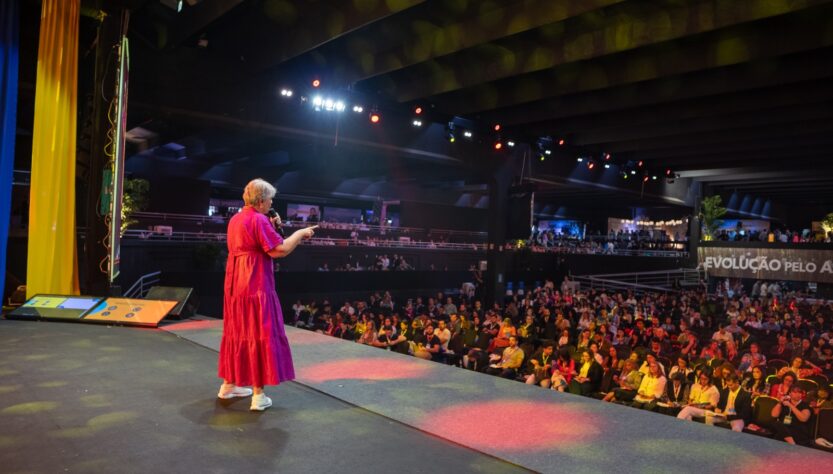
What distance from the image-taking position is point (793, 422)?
4656 millimetres

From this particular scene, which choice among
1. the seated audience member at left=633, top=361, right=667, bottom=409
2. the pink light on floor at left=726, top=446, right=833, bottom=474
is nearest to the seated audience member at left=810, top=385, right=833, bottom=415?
the seated audience member at left=633, top=361, right=667, bottom=409

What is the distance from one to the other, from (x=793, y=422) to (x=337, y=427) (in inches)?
164

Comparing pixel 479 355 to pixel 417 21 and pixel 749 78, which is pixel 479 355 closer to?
pixel 417 21

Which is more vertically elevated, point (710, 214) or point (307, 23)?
point (307, 23)

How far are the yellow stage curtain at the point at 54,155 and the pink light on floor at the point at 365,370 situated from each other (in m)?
4.70

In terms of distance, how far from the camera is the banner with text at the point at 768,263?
18.0 m

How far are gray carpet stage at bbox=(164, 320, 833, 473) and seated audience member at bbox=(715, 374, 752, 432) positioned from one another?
2094mm

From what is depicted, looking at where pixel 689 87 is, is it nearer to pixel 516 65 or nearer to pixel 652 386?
pixel 516 65

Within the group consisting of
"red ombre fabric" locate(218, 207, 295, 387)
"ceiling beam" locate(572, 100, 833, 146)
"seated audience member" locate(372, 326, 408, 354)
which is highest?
"ceiling beam" locate(572, 100, 833, 146)

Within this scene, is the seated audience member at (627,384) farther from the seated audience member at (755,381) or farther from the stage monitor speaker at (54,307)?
the stage monitor speaker at (54,307)

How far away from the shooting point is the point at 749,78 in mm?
9148

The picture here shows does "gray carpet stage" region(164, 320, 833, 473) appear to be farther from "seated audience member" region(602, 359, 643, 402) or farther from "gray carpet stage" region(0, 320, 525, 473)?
"seated audience member" region(602, 359, 643, 402)

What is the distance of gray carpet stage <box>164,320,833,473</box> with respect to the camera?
2.54 m

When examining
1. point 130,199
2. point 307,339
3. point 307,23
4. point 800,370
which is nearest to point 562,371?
point 800,370
